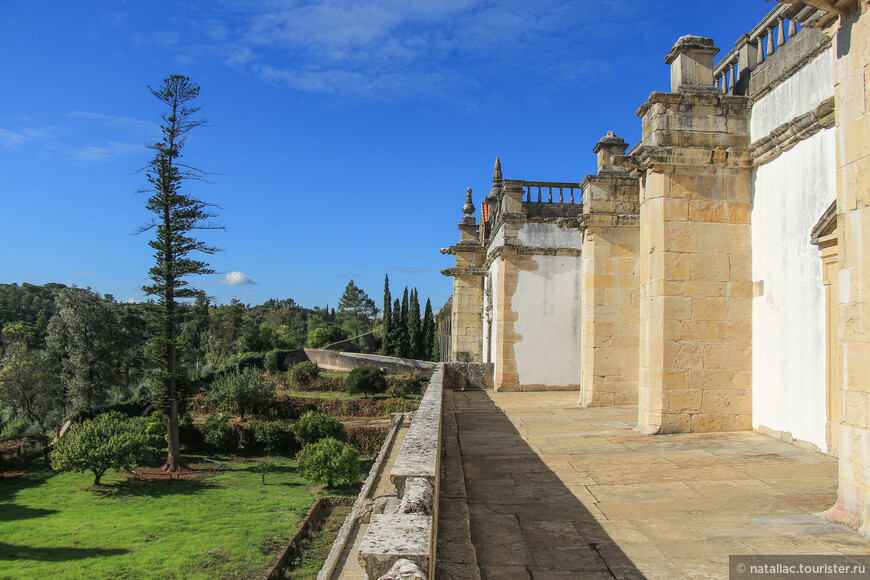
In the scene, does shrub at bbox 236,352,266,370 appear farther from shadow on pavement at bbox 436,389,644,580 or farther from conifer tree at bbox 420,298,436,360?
shadow on pavement at bbox 436,389,644,580

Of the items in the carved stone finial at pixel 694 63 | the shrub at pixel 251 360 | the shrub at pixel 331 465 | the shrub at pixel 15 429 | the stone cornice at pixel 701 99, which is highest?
the carved stone finial at pixel 694 63

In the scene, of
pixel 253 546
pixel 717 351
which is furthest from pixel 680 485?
pixel 253 546

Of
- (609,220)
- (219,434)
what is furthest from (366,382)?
(609,220)

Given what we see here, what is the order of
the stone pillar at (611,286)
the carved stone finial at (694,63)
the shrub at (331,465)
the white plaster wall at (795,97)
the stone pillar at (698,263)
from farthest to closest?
the shrub at (331,465) < the stone pillar at (611,286) < the carved stone finial at (694,63) < the stone pillar at (698,263) < the white plaster wall at (795,97)

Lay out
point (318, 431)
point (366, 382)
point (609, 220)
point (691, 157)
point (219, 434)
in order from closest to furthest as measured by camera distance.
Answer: point (691, 157)
point (609, 220)
point (318, 431)
point (219, 434)
point (366, 382)

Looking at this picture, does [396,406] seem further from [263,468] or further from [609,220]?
[609,220]

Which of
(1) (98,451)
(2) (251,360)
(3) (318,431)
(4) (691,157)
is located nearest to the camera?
(4) (691,157)

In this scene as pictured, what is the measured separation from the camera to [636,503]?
3955 millimetres

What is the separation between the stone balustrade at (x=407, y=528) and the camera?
203 cm

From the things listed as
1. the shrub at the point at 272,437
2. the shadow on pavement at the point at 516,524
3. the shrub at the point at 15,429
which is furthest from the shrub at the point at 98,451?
the shadow on pavement at the point at 516,524

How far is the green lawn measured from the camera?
1305 cm

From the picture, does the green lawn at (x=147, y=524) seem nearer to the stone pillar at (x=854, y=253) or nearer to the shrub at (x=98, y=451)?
the shrub at (x=98, y=451)

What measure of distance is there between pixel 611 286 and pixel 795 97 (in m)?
4.27

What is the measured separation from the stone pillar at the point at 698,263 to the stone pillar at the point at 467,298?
431 inches
